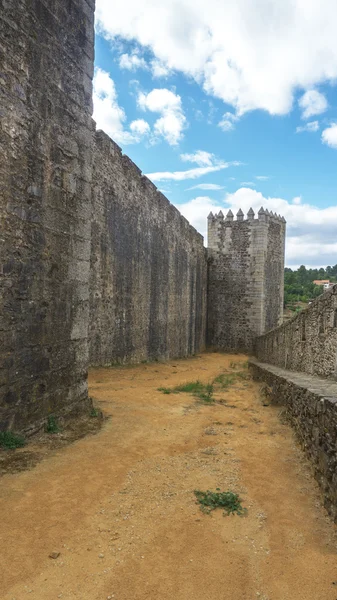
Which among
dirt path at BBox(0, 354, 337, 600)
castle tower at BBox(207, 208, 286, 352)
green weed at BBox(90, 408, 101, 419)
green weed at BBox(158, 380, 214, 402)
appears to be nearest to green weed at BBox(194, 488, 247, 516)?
dirt path at BBox(0, 354, 337, 600)

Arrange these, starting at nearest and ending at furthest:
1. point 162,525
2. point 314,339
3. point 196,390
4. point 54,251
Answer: point 162,525
point 54,251
point 314,339
point 196,390

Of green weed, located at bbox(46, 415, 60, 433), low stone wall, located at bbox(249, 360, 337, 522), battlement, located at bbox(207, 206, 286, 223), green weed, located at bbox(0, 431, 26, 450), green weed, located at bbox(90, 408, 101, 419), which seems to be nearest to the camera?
low stone wall, located at bbox(249, 360, 337, 522)

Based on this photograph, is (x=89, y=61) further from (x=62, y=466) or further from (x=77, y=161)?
(x=62, y=466)

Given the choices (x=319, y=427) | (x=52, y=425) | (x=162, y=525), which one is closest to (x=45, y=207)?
(x=52, y=425)

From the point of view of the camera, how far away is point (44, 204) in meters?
5.09

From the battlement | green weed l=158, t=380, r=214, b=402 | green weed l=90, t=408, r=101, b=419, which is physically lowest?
green weed l=158, t=380, r=214, b=402

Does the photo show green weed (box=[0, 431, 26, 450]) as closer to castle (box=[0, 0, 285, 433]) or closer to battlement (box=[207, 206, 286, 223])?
castle (box=[0, 0, 285, 433])

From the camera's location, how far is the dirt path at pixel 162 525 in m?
2.58

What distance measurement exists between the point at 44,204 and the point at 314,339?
5.85m

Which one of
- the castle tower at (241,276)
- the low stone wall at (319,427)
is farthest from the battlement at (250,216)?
the low stone wall at (319,427)

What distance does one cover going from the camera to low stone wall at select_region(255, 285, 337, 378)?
7.24m

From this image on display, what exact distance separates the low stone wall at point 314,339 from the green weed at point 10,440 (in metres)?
5.12

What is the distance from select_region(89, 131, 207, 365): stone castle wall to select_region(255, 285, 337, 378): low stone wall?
4.90m

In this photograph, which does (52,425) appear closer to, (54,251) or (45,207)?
(54,251)
